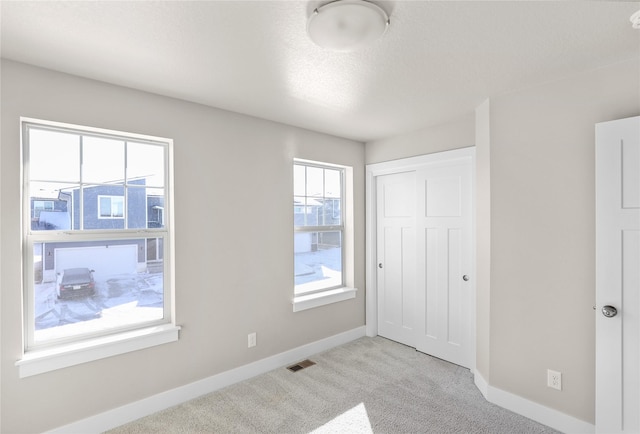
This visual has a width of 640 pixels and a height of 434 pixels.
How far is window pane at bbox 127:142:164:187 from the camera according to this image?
2.48 metres

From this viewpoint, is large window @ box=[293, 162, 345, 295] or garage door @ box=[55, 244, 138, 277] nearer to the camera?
garage door @ box=[55, 244, 138, 277]

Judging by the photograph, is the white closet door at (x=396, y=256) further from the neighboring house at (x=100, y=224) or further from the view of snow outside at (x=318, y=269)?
the neighboring house at (x=100, y=224)

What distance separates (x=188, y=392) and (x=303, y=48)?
2.66m

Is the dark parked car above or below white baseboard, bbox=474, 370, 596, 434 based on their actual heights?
above

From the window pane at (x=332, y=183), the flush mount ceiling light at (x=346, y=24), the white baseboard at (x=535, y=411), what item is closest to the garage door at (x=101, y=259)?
the flush mount ceiling light at (x=346, y=24)

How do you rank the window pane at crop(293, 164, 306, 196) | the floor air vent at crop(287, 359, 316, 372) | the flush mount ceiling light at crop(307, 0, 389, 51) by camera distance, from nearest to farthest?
1. the flush mount ceiling light at crop(307, 0, 389, 51)
2. the floor air vent at crop(287, 359, 316, 372)
3. the window pane at crop(293, 164, 306, 196)

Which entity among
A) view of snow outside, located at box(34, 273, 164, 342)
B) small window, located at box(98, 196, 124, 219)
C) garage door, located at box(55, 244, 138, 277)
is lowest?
view of snow outside, located at box(34, 273, 164, 342)

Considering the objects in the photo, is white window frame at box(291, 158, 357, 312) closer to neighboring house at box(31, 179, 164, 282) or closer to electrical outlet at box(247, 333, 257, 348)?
electrical outlet at box(247, 333, 257, 348)

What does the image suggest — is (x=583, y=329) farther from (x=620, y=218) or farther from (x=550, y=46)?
(x=550, y=46)

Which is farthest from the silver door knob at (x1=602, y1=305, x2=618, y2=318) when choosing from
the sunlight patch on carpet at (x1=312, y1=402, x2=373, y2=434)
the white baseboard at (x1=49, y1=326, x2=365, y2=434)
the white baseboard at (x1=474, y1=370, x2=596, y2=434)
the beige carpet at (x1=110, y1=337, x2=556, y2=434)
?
the white baseboard at (x1=49, y1=326, x2=365, y2=434)

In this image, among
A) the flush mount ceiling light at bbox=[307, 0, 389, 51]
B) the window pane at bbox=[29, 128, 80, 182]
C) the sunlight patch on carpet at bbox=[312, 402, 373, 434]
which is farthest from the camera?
the sunlight patch on carpet at bbox=[312, 402, 373, 434]

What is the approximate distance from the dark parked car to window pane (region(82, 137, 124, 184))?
2.05 ft

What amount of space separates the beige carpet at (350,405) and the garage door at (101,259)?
1094mm

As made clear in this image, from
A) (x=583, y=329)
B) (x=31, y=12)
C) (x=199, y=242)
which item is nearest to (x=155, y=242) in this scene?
(x=199, y=242)
